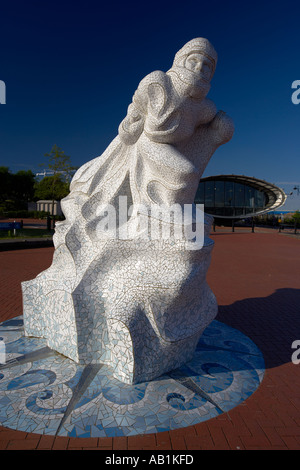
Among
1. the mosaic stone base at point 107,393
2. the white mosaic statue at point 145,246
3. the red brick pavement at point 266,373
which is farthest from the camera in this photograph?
the white mosaic statue at point 145,246

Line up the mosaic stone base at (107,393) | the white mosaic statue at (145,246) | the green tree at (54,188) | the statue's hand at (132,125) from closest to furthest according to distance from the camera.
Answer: the mosaic stone base at (107,393)
the white mosaic statue at (145,246)
the statue's hand at (132,125)
the green tree at (54,188)

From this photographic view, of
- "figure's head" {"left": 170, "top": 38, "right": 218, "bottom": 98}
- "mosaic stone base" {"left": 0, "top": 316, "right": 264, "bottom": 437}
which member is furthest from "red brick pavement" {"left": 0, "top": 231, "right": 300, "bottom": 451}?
"figure's head" {"left": 170, "top": 38, "right": 218, "bottom": 98}

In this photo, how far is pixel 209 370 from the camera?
4.09 metres

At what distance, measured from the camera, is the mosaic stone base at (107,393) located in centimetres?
307

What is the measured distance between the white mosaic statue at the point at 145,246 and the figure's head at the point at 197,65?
0.01 metres

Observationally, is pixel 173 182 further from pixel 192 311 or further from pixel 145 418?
pixel 145 418

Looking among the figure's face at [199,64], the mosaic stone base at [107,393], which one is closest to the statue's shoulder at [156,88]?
the figure's face at [199,64]

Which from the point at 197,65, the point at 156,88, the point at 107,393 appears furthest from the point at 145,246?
the point at 197,65

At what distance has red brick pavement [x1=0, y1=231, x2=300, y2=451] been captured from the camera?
2871 millimetres

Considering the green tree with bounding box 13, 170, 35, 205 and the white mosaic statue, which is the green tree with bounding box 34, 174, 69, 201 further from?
the green tree with bounding box 13, 170, 35, 205

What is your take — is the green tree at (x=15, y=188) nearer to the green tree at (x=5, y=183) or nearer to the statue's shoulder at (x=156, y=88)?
the green tree at (x=5, y=183)

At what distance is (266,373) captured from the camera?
422cm
